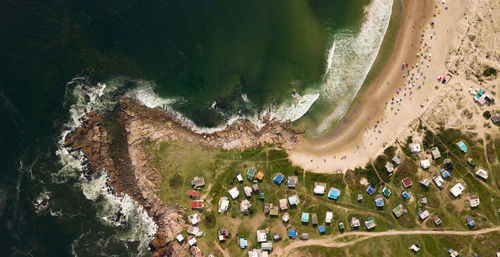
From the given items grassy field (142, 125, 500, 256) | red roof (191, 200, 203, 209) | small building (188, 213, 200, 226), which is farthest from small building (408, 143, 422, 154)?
small building (188, 213, 200, 226)

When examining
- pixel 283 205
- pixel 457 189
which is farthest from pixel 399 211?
pixel 283 205

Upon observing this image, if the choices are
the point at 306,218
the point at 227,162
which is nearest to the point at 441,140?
the point at 306,218

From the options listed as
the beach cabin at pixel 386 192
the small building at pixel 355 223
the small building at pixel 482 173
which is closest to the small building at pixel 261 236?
the small building at pixel 355 223

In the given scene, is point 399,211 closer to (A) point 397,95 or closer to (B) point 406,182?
(B) point 406,182

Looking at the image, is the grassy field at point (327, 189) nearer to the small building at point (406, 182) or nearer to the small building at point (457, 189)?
the small building at point (406, 182)

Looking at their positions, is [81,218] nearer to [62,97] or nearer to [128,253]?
[128,253]

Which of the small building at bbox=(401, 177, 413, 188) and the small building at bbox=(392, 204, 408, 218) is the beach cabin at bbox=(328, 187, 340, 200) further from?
the small building at bbox=(401, 177, 413, 188)
